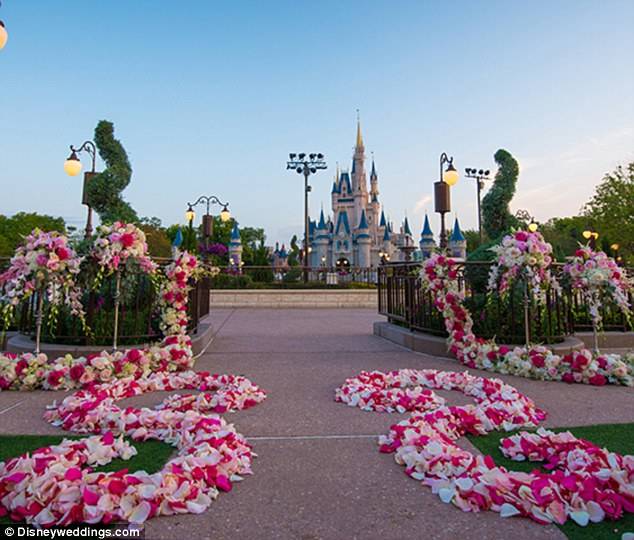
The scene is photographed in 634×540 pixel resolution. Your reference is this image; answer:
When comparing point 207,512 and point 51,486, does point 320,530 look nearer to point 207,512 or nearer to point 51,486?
point 207,512

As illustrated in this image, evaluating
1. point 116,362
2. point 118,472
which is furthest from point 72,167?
point 118,472

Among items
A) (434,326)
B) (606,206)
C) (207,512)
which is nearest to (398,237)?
A: (606,206)

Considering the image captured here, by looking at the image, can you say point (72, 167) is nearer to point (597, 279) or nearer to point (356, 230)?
point (597, 279)

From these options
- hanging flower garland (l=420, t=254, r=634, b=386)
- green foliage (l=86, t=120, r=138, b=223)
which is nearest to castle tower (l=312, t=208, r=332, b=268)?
green foliage (l=86, t=120, r=138, b=223)

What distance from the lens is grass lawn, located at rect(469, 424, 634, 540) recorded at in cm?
200

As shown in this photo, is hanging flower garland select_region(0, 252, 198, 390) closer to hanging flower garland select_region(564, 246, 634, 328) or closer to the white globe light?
hanging flower garland select_region(564, 246, 634, 328)

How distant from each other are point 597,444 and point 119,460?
12.2ft

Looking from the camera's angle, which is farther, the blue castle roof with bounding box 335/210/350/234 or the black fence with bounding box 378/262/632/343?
the blue castle roof with bounding box 335/210/350/234

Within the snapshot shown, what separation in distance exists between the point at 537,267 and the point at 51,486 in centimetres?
606

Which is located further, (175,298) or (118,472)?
(175,298)

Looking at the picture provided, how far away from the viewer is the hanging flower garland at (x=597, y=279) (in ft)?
18.8

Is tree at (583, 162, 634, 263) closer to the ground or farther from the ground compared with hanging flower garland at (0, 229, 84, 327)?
farther from the ground

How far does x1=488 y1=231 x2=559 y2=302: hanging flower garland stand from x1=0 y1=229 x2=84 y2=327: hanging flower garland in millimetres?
6064

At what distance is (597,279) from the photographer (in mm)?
5723
